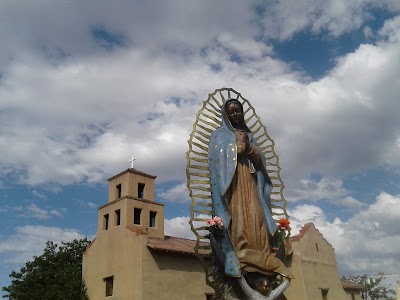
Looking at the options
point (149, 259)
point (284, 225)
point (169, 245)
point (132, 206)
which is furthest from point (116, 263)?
point (284, 225)

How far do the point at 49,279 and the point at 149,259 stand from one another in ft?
21.4

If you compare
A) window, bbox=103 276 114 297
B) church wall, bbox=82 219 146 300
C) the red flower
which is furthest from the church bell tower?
the red flower

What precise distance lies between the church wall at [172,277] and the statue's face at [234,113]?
42.8ft

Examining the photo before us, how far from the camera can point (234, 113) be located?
10.5 meters

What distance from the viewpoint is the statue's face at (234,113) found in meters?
10.5

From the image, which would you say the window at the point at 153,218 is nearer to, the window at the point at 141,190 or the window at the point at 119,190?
the window at the point at 141,190

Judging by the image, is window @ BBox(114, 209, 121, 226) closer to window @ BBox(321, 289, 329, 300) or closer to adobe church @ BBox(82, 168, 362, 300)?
adobe church @ BBox(82, 168, 362, 300)

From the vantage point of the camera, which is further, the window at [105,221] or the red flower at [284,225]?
the window at [105,221]

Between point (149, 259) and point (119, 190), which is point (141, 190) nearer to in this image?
point (119, 190)

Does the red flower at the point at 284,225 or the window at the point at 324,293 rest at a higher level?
the window at the point at 324,293

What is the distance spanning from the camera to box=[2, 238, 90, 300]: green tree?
2408 centimetres

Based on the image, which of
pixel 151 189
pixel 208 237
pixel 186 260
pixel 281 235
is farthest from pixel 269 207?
pixel 151 189

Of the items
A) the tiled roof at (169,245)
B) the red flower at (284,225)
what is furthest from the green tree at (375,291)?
the red flower at (284,225)

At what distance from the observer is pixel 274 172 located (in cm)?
1102
